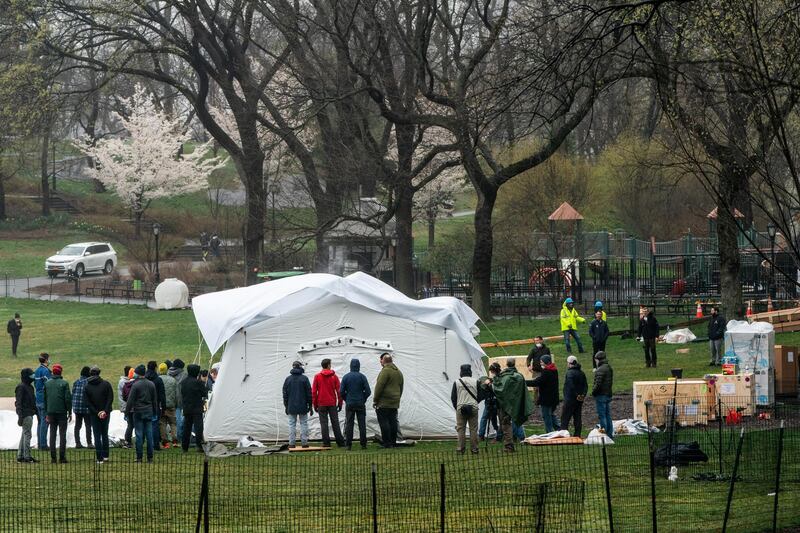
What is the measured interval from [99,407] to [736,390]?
10737mm

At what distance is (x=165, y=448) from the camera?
750 inches

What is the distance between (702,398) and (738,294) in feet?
31.8

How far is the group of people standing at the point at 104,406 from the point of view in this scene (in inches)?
682

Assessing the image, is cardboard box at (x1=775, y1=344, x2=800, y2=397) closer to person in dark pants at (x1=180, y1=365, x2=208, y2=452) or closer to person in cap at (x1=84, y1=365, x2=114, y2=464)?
person in dark pants at (x1=180, y1=365, x2=208, y2=452)

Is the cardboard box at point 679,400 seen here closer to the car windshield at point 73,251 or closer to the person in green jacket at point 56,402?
the person in green jacket at point 56,402

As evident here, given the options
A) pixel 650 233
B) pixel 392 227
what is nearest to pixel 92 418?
pixel 392 227

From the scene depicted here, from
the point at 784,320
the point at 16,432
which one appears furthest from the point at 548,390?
the point at 784,320

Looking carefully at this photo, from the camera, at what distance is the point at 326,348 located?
66.2 ft

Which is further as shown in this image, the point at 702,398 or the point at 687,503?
the point at 702,398

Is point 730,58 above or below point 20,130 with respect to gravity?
below

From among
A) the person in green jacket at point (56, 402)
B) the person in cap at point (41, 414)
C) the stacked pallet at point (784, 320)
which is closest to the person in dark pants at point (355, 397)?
the person in green jacket at point (56, 402)

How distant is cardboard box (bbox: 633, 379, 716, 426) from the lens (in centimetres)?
1961

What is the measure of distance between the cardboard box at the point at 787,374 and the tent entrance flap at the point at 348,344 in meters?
7.85

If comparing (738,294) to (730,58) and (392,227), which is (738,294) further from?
(392,227)
